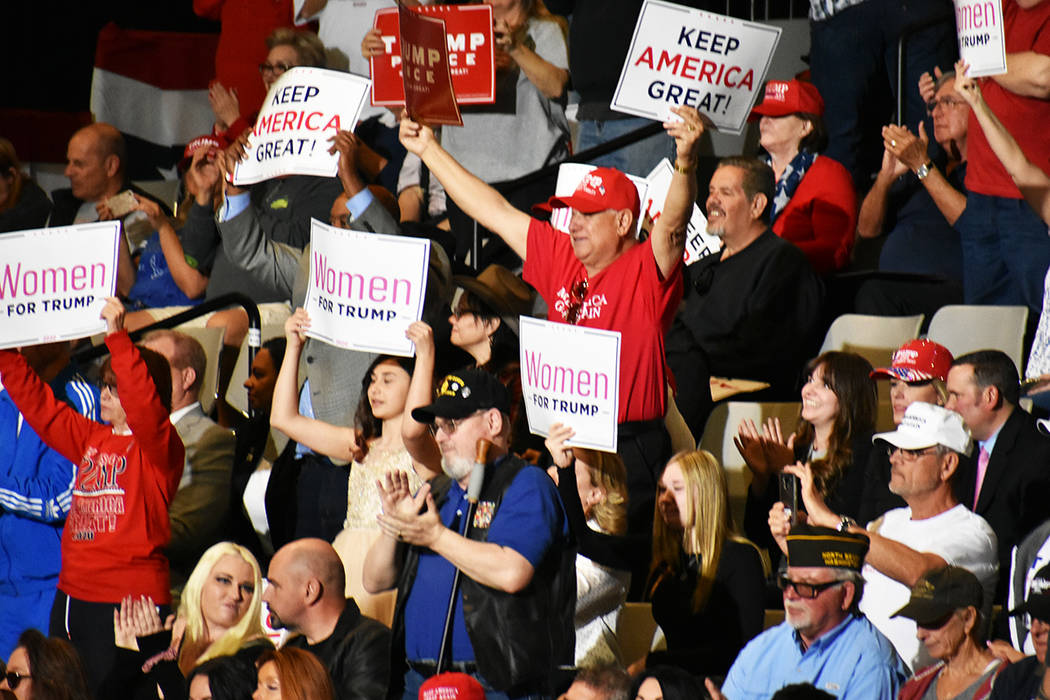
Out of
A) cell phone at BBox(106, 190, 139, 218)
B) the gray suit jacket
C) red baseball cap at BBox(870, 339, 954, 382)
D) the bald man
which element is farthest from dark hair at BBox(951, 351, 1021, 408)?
cell phone at BBox(106, 190, 139, 218)

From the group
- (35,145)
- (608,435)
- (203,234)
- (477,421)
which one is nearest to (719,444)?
(608,435)

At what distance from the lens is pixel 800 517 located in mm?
Result: 5918

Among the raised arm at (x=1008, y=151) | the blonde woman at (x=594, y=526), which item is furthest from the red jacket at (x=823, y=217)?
the blonde woman at (x=594, y=526)

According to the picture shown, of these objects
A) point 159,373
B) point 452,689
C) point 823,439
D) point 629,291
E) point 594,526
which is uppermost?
point 629,291

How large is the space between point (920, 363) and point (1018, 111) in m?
1.34

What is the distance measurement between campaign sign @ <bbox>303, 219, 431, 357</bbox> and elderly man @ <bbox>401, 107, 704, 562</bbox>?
1.44ft

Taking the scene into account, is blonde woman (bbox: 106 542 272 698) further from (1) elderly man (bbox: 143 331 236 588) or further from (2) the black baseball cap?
(2) the black baseball cap

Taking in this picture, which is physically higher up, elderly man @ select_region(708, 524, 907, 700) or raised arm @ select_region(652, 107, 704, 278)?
raised arm @ select_region(652, 107, 704, 278)

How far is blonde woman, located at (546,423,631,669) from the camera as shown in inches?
242

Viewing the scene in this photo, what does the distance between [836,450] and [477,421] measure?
151 cm

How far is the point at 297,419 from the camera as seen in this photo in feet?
24.2

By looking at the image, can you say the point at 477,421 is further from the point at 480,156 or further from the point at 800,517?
the point at 480,156

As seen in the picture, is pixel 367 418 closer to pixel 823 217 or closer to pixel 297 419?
pixel 297 419

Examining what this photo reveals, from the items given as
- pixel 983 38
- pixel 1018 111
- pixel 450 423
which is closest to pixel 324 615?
pixel 450 423
